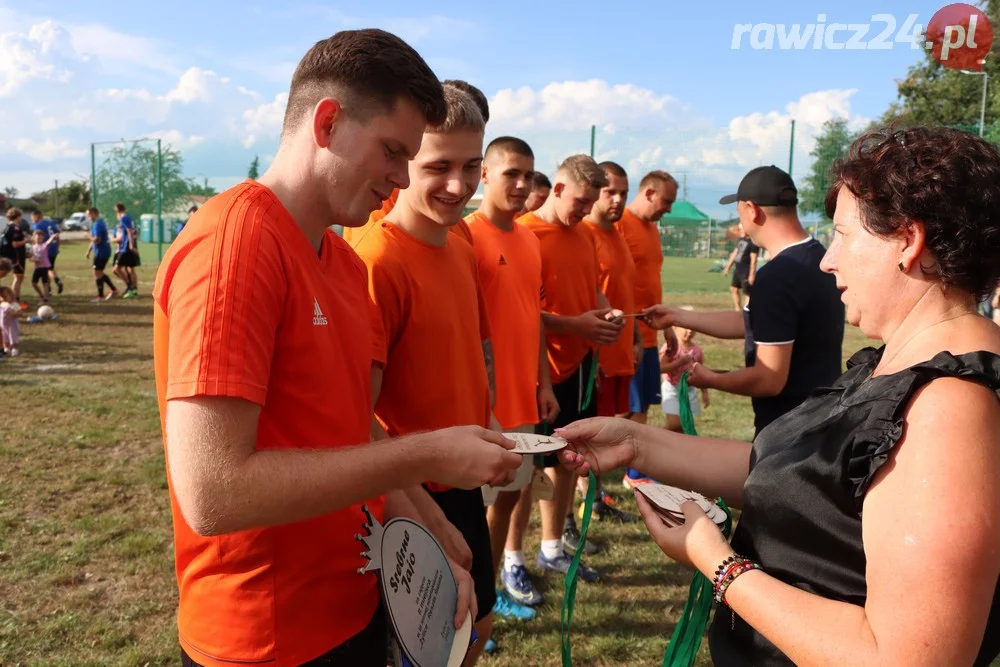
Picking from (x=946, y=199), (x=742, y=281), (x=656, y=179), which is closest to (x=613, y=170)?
(x=656, y=179)

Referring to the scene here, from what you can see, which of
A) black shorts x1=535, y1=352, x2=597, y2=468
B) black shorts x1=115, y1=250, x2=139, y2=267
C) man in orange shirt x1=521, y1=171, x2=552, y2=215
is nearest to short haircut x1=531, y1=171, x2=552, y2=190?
man in orange shirt x1=521, y1=171, x2=552, y2=215

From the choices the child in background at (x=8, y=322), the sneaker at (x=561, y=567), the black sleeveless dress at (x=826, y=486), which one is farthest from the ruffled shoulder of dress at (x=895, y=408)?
the child in background at (x=8, y=322)

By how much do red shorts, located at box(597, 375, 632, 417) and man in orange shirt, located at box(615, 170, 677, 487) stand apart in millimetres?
713

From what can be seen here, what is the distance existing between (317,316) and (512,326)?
2217 millimetres

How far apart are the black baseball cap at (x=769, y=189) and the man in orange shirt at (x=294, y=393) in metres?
2.39

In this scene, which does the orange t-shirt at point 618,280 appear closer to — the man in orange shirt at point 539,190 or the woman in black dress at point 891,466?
the man in orange shirt at point 539,190

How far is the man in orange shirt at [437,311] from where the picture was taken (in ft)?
8.43

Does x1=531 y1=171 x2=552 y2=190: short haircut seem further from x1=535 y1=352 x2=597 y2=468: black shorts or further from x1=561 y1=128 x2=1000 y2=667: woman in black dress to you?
x1=561 y1=128 x2=1000 y2=667: woman in black dress

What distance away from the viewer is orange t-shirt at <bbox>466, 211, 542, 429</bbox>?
12.2 ft

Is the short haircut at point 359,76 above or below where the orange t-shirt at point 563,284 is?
above

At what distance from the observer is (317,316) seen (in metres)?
1.59

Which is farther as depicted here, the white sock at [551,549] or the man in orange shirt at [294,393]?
the white sock at [551,549]

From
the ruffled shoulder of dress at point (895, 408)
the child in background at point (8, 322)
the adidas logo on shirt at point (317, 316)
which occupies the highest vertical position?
the adidas logo on shirt at point (317, 316)

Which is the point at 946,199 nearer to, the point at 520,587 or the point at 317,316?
the point at 317,316
